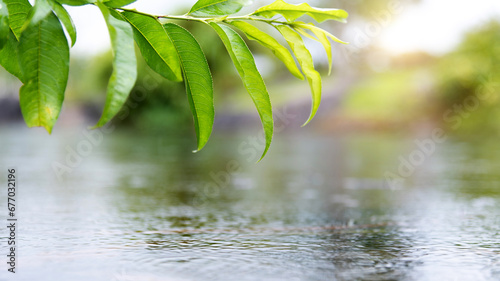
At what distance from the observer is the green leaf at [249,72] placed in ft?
4.50

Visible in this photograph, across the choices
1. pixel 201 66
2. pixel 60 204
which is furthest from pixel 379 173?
pixel 201 66

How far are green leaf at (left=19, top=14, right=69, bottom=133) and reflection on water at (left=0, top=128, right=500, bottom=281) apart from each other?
69 centimetres

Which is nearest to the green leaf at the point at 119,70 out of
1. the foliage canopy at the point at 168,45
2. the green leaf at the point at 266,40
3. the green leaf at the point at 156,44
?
the foliage canopy at the point at 168,45

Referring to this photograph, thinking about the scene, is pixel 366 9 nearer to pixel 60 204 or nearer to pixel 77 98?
pixel 77 98

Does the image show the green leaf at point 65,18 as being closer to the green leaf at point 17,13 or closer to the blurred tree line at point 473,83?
the green leaf at point 17,13

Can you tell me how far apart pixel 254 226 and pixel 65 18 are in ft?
6.01

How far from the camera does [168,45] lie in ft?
4.48

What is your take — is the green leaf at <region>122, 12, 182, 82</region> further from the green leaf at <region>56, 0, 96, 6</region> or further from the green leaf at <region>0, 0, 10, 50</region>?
the green leaf at <region>0, 0, 10, 50</region>

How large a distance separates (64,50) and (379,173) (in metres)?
5.50

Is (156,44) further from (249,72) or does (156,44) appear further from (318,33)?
(318,33)

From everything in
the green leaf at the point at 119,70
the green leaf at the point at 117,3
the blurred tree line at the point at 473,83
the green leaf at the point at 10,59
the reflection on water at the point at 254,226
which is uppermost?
the blurred tree line at the point at 473,83

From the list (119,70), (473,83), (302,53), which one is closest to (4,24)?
(119,70)

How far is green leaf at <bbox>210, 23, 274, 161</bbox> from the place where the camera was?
1370 millimetres

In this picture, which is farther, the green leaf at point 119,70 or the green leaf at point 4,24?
the green leaf at point 4,24
